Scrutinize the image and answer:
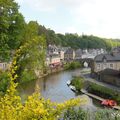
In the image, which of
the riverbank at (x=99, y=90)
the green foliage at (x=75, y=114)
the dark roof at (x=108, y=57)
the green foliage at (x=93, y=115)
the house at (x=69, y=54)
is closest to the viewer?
the green foliage at (x=93, y=115)

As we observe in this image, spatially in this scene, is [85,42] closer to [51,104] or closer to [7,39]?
[7,39]

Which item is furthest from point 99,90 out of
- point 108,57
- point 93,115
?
point 93,115

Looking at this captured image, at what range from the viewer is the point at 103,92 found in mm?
40062

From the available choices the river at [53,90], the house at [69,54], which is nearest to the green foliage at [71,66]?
the house at [69,54]

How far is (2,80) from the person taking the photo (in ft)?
90.5

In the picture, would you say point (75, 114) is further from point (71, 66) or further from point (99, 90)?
point (71, 66)

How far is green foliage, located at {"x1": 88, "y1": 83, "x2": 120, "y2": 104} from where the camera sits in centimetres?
3713

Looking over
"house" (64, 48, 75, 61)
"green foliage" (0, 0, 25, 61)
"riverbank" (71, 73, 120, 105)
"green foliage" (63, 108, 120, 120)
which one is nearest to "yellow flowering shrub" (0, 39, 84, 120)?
"green foliage" (63, 108, 120, 120)

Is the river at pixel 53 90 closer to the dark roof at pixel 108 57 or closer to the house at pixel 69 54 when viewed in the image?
the dark roof at pixel 108 57

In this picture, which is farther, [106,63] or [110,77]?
[106,63]

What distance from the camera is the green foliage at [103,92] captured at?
37128 mm

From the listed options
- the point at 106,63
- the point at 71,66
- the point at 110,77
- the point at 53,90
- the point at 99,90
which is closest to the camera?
the point at 99,90

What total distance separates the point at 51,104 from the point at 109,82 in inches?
1560

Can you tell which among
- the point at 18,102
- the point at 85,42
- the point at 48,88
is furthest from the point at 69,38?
the point at 18,102
